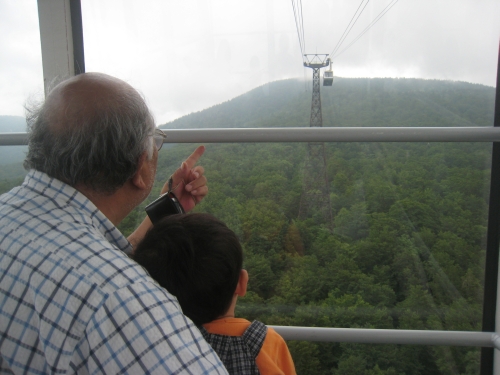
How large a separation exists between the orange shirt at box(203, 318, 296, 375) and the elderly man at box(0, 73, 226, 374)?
0.36 meters

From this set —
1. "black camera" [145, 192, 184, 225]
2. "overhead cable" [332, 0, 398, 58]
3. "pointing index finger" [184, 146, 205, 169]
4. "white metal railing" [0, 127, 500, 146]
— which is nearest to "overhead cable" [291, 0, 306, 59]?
"overhead cable" [332, 0, 398, 58]

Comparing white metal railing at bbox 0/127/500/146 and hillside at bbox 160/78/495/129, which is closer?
white metal railing at bbox 0/127/500/146

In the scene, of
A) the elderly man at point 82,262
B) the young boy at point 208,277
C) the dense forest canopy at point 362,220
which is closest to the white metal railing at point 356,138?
the dense forest canopy at point 362,220

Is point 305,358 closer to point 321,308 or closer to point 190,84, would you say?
point 321,308

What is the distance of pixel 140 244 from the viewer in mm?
1180

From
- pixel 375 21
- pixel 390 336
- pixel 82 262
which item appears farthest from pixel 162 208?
pixel 375 21

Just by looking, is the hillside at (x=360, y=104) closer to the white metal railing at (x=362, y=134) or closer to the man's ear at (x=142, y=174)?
the white metal railing at (x=362, y=134)

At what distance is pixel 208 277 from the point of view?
114cm

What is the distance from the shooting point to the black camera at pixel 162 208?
1.33 meters

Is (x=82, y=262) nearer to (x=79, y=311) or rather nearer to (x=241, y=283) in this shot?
(x=79, y=311)

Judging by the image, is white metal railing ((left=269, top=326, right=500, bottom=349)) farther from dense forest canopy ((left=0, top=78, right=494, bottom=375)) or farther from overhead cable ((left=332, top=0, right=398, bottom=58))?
overhead cable ((left=332, top=0, right=398, bottom=58))

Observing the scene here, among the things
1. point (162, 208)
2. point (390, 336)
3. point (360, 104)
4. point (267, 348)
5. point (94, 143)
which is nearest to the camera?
point (94, 143)

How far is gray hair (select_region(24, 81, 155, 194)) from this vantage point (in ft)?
2.95

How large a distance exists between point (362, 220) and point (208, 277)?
1084 millimetres
